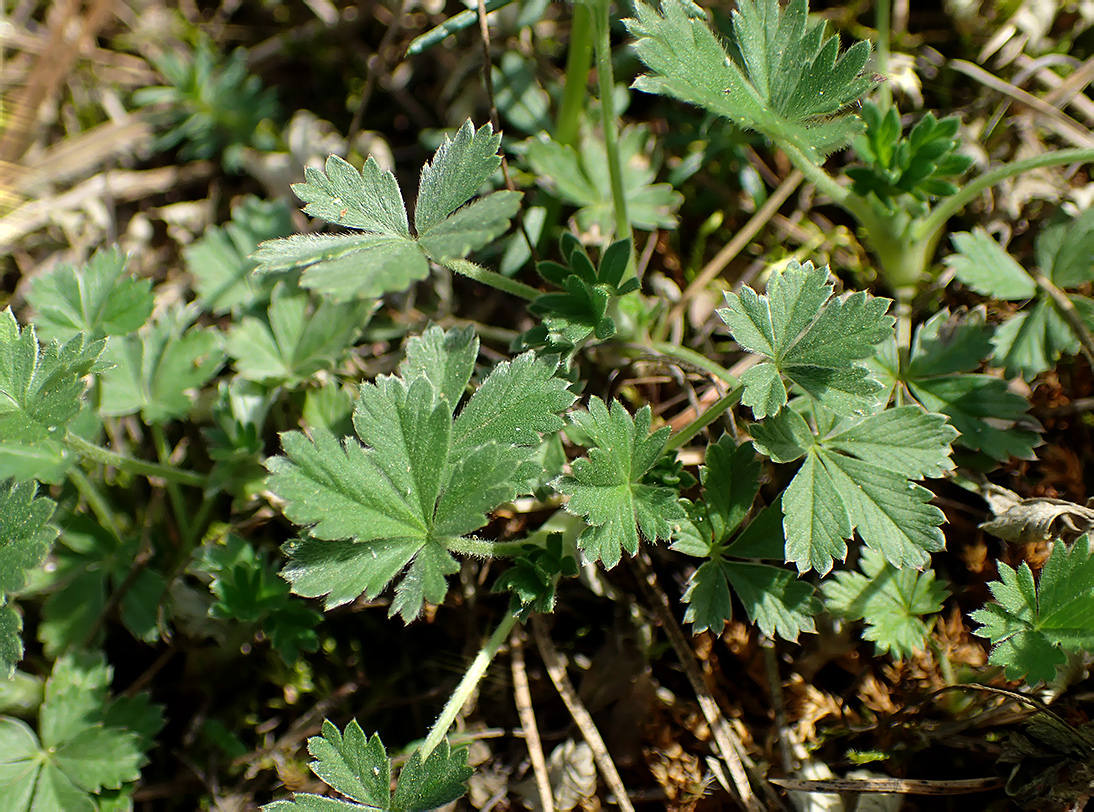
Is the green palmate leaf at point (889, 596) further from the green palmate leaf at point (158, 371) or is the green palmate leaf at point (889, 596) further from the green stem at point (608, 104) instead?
the green palmate leaf at point (158, 371)

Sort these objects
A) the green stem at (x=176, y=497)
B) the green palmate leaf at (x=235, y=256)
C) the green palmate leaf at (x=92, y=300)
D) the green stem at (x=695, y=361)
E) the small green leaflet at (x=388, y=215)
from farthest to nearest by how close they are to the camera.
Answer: the green palmate leaf at (x=235, y=256), the green stem at (x=176, y=497), the green palmate leaf at (x=92, y=300), the green stem at (x=695, y=361), the small green leaflet at (x=388, y=215)

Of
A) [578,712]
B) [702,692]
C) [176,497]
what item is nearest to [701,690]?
[702,692]

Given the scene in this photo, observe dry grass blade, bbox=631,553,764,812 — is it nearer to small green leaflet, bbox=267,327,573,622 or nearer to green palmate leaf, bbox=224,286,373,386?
small green leaflet, bbox=267,327,573,622

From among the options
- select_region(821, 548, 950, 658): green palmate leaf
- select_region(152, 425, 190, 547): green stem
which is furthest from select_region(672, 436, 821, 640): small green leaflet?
select_region(152, 425, 190, 547): green stem

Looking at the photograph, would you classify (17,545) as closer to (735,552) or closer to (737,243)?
(735,552)

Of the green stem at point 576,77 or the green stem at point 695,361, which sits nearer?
the green stem at point 695,361

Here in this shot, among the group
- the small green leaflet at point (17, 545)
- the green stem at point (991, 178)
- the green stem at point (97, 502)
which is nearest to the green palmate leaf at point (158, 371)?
the green stem at point (97, 502)
